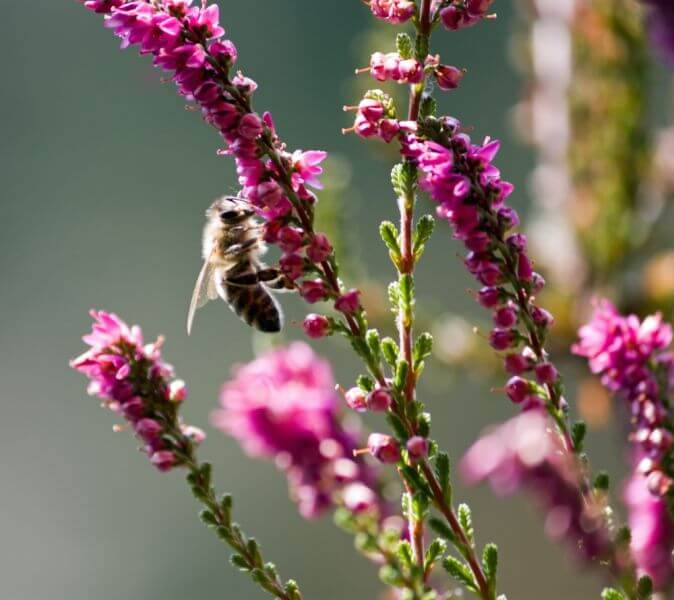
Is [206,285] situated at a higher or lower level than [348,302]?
higher

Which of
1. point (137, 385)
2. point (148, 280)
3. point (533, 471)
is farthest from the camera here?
point (148, 280)

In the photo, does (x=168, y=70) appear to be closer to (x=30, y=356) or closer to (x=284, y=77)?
(x=284, y=77)

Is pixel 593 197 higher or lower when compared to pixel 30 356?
lower

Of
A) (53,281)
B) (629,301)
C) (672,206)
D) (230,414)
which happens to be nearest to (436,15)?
A: (230,414)

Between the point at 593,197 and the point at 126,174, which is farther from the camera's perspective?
the point at 126,174

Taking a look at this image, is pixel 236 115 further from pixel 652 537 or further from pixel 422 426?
pixel 652 537

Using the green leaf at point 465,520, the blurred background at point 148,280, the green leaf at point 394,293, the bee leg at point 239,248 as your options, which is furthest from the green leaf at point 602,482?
the blurred background at point 148,280

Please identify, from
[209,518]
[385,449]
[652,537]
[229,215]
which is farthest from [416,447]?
[229,215]
